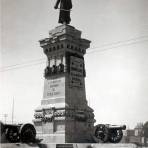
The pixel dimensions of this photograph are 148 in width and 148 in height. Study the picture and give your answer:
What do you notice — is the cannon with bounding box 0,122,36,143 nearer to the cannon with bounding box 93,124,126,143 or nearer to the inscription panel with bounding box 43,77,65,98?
the inscription panel with bounding box 43,77,65,98

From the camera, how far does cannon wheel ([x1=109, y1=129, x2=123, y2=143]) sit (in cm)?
2202

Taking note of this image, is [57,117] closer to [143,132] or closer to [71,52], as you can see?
[71,52]

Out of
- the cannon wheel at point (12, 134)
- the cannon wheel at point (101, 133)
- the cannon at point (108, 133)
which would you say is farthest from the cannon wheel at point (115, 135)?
the cannon wheel at point (12, 134)

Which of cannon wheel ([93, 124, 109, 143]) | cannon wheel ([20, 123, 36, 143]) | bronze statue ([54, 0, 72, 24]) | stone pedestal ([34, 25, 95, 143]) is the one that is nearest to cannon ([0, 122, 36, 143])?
cannon wheel ([20, 123, 36, 143])

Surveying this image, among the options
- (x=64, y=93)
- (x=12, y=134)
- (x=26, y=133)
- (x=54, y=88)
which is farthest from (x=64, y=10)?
(x=12, y=134)

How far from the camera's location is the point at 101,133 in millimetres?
21938

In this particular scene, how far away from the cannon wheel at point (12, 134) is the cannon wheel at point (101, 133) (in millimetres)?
5382

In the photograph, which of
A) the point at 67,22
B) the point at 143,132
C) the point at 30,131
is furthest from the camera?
the point at 143,132

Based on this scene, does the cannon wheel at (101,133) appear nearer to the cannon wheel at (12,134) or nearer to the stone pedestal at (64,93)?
the stone pedestal at (64,93)

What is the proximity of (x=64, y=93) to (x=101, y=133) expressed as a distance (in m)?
3.64

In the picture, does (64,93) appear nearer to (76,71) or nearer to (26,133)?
(76,71)

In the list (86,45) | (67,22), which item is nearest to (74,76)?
(86,45)

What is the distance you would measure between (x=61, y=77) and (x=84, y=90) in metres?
2.12

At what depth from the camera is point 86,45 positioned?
2459 centimetres
